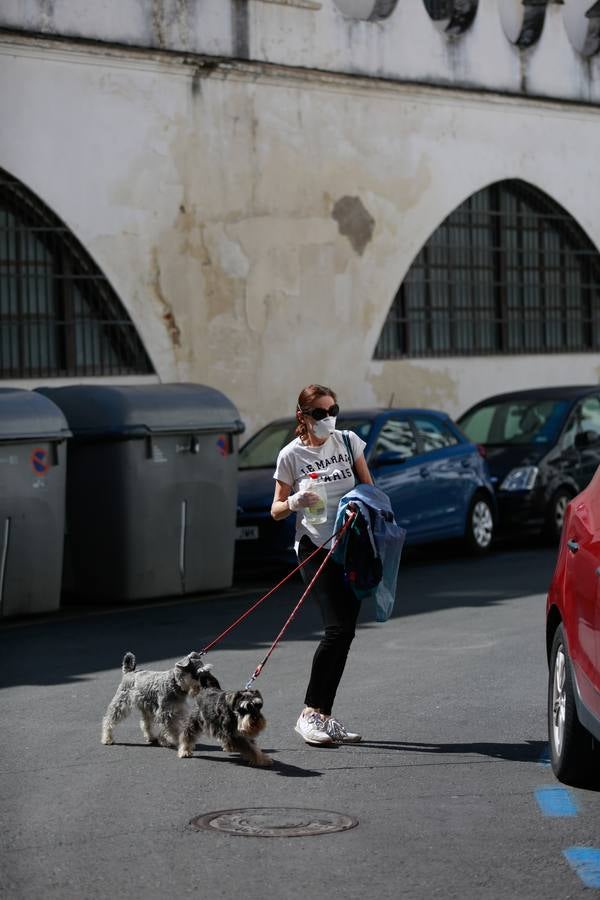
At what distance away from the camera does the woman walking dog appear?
817 cm

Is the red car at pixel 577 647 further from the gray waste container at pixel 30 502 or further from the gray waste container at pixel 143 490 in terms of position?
the gray waste container at pixel 143 490

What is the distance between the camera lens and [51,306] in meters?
19.4

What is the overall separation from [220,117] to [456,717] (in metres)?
13.1

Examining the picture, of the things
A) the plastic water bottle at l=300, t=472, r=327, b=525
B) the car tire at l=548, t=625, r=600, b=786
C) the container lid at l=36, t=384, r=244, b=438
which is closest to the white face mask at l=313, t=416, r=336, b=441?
the plastic water bottle at l=300, t=472, r=327, b=525

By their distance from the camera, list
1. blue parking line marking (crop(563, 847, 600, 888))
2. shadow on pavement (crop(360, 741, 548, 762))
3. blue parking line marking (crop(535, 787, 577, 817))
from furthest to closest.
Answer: shadow on pavement (crop(360, 741, 548, 762))
blue parking line marking (crop(535, 787, 577, 817))
blue parking line marking (crop(563, 847, 600, 888))

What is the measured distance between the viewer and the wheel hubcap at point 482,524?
17.8 meters

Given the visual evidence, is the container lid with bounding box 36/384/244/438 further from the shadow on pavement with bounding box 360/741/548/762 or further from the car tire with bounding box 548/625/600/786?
the car tire with bounding box 548/625/600/786

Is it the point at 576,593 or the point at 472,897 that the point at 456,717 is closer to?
the point at 576,593

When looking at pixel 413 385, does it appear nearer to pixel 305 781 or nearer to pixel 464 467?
pixel 464 467

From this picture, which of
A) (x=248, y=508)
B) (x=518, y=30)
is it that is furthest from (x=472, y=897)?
(x=518, y=30)

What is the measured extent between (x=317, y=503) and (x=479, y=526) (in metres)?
9.81

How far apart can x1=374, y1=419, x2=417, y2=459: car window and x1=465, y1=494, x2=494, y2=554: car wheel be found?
3.32 feet

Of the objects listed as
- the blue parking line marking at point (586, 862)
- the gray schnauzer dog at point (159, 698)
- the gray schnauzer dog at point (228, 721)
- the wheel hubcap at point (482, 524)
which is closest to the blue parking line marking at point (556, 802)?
the blue parking line marking at point (586, 862)

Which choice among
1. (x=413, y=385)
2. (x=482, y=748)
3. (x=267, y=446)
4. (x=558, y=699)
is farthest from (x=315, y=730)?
(x=413, y=385)
